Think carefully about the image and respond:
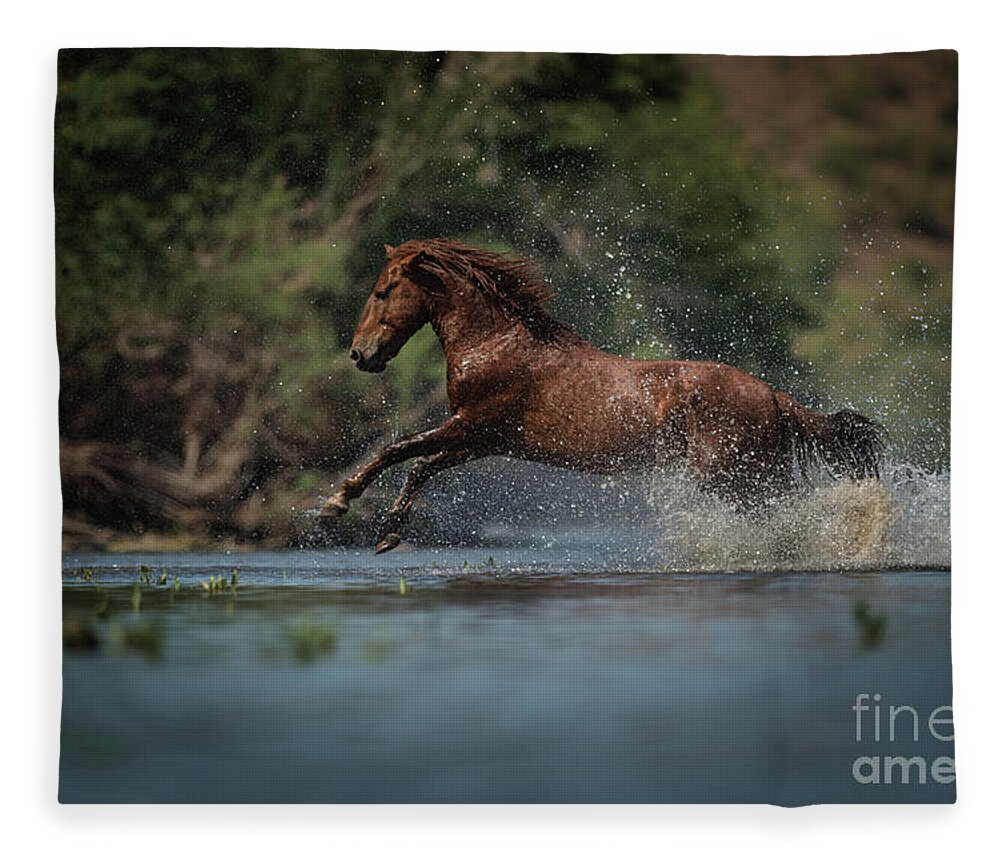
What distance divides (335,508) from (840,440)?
1.72 m

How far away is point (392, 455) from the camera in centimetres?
534

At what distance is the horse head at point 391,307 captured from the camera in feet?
17.7

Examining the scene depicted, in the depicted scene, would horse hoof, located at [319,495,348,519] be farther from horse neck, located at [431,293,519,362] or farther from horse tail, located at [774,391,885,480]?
horse tail, located at [774,391,885,480]

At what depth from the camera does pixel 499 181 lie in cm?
530

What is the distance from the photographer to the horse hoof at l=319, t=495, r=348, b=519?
5.33 m

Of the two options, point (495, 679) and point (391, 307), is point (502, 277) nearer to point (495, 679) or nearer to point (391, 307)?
point (391, 307)

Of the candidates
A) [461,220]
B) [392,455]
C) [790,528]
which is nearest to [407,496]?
[392,455]

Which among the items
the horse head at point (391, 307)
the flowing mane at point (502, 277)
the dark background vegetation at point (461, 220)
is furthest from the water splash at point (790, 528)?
the horse head at point (391, 307)

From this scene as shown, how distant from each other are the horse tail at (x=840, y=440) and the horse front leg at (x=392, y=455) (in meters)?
1.16

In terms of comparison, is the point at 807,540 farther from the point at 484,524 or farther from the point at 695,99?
the point at 695,99

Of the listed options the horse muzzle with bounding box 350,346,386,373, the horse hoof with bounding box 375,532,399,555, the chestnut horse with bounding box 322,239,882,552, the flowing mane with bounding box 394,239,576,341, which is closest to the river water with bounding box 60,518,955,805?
the horse hoof with bounding box 375,532,399,555

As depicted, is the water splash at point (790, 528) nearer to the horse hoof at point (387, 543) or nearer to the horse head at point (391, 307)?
the horse hoof at point (387, 543)

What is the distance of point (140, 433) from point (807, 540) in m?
2.27
